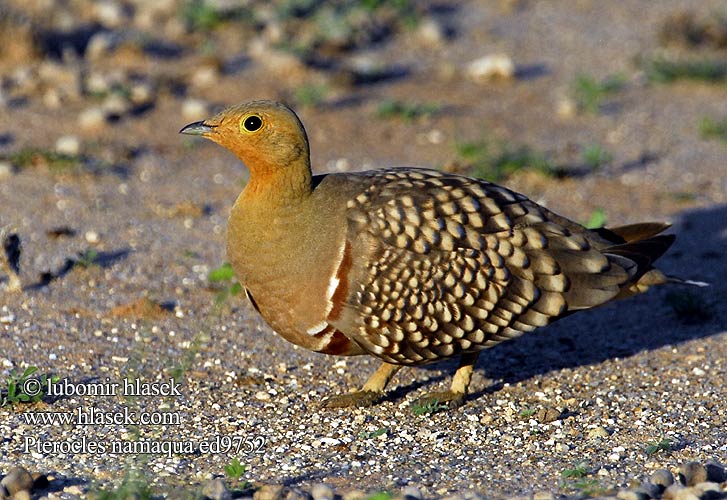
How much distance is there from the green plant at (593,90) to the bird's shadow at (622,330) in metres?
2.93

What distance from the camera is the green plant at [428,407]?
6.04m

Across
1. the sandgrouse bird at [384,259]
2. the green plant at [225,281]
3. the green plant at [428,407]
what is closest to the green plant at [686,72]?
the green plant at [225,281]

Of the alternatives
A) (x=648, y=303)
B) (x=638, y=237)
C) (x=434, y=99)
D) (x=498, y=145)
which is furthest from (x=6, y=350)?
(x=434, y=99)

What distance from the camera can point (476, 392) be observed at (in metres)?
6.42

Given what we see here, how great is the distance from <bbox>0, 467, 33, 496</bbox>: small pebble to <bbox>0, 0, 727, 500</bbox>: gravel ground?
0.03ft

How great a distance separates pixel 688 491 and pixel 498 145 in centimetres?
536

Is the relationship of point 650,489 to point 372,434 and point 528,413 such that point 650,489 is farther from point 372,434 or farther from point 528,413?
point 372,434

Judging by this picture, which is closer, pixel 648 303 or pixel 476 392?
pixel 476 392

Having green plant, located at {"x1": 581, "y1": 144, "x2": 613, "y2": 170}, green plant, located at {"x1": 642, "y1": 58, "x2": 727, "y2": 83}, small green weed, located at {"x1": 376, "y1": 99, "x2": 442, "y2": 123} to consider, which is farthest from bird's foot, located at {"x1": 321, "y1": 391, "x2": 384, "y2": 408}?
green plant, located at {"x1": 642, "y1": 58, "x2": 727, "y2": 83}

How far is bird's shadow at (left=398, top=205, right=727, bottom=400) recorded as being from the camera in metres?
6.76

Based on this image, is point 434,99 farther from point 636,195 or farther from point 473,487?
point 473,487

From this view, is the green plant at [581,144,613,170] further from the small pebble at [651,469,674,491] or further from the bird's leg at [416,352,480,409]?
the small pebble at [651,469,674,491]

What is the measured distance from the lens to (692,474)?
505 cm

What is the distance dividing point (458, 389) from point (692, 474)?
1.51 m
